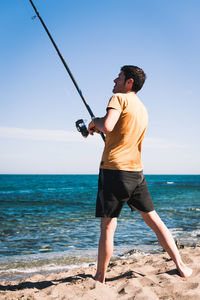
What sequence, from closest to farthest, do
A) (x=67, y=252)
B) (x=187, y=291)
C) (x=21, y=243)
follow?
(x=187, y=291) → (x=67, y=252) → (x=21, y=243)

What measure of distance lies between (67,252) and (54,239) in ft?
4.01

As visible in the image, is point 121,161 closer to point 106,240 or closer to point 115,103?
point 115,103

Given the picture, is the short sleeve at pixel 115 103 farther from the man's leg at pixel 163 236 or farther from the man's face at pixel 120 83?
the man's leg at pixel 163 236

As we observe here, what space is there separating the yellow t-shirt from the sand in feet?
3.69

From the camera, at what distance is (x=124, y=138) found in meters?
2.77

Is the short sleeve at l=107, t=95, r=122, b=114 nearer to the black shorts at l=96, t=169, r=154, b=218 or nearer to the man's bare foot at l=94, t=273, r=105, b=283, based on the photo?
the black shorts at l=96, t=169, r=154, b=218

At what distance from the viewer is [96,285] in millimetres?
2762

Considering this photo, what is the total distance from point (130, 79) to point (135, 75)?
0.06m

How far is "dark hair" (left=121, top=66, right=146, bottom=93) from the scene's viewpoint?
2832 millimetres

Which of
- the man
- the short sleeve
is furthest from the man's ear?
the short sleeve

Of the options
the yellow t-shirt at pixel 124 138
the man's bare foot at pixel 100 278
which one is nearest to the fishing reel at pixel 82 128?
the yellow t-shirt at pixel 124 138

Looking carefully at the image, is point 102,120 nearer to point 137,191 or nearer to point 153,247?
point 137,191

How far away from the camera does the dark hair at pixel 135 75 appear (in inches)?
111

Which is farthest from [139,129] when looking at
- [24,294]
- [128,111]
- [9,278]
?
[9,278]
